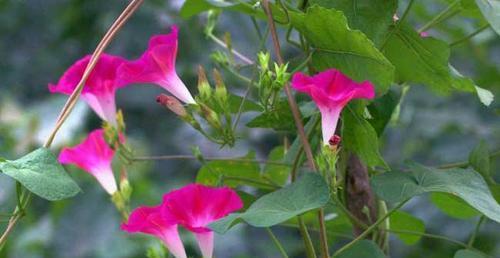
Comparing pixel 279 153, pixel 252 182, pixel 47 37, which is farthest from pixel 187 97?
pixel 47 37

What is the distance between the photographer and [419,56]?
0.95 metres

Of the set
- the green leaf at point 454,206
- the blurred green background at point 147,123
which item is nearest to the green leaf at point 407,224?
the green leaf at point 454,206

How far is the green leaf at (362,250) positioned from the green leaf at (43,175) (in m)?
0.28

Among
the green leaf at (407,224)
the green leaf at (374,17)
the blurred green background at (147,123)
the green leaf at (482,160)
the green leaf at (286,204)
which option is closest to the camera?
the green leaf at (286,204)

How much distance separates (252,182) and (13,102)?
1653 mm

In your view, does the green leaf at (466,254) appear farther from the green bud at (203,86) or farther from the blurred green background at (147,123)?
the blurred green background at (147,123)

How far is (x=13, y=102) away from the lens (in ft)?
8.34

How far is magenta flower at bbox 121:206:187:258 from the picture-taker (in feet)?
2.88

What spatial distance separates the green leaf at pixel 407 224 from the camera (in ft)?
3.72

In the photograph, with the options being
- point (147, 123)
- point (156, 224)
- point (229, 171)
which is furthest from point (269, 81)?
point (147, 123)

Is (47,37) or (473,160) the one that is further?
(47,37)

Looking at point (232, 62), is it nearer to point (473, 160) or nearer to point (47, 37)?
point (473, 160)

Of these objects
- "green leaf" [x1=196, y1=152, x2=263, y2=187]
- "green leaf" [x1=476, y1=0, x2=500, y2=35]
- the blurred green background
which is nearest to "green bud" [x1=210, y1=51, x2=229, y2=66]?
"green leaf" [x1=196, y1=152, x2=263, y2=187]

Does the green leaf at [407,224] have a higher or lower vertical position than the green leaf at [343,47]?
lower
